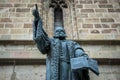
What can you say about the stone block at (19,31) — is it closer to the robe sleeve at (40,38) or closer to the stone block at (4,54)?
the stone block at (4,54)

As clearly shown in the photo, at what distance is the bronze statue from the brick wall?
11.1ft

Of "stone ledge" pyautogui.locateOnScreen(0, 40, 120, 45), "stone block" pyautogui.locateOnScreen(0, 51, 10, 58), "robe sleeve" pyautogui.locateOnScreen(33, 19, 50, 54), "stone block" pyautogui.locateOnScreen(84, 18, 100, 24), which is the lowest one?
→ "stone block" pyautogui.locateOnScreen(0, 51, 10, 58)

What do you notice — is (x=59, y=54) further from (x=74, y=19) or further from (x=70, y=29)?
(x=74, y=19)

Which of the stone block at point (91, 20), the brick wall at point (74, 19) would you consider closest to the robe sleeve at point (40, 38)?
the brick wall at point (74, 19)

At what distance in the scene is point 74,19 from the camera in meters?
7.49

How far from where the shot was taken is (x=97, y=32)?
716 centimetres

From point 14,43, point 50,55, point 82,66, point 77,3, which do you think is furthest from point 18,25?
point 82,66

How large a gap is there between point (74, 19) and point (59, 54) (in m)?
4.09

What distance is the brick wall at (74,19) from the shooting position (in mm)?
7066

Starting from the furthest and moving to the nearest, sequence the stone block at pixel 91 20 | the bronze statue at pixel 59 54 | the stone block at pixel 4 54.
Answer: the stone block at pixel 91 20
the stone block at pixel 4 54
the bronze statue at pixel 59 54

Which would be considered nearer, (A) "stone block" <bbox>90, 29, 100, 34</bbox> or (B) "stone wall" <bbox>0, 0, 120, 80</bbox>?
(B) "stone wall" <bbox>0, 0, 120, 80</bbox>

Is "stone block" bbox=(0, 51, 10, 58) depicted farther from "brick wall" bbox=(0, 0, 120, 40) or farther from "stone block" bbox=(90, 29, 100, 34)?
"stone block" bbox=(90, 29, 100, 34)

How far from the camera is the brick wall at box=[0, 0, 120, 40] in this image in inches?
278

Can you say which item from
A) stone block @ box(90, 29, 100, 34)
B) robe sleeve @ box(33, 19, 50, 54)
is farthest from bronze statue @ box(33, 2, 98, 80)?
stone block @ box(90, 29, 100, 34)
